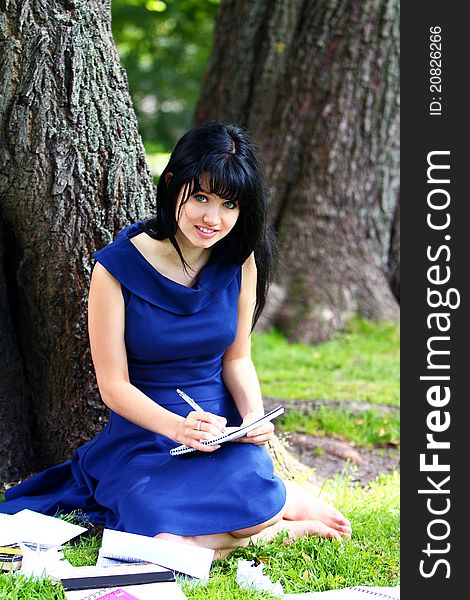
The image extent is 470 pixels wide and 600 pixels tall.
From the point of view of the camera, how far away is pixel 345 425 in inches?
186

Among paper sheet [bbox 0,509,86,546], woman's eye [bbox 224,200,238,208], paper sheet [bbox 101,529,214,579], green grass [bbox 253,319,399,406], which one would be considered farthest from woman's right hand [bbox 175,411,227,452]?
green grass [bbox 253,319,399,406]

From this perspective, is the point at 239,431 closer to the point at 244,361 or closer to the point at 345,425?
the point at 244,361

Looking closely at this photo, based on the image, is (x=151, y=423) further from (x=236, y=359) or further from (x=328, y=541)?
(x=328, y=541)

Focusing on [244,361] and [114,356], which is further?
[244,361]

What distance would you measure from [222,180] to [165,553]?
3.85 feet

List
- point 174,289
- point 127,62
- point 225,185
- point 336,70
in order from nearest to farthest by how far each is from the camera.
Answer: point 225,185, point 174,289, point 336,70, point 127,62

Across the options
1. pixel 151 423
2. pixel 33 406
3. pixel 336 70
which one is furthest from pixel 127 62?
pixel 151 423

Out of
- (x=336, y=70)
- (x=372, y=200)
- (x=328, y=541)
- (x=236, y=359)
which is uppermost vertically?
(x=336, y=70)

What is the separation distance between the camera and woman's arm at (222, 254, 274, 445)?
3.35 meters

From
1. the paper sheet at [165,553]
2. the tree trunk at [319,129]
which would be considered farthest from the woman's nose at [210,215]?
the tree trunk at [319,129]

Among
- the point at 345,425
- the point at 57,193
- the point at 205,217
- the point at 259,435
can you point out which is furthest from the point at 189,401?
the point at 345,425

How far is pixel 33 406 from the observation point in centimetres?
383

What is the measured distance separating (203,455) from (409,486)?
0.68m

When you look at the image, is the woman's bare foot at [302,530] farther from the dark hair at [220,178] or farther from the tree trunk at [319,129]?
the tree trunk at [319,129]
